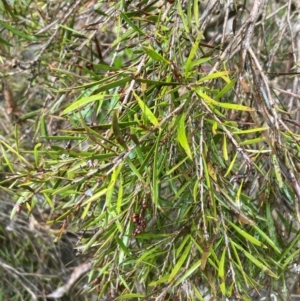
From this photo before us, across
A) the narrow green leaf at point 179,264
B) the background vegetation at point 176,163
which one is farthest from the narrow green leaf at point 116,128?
the narrow green leaf at point 179,264

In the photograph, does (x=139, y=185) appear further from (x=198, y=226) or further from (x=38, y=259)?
(x=38, y=259)

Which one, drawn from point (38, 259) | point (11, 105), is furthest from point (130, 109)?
point (38, 259)

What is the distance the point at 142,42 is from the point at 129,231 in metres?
0.26

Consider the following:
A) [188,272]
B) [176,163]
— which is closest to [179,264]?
[188,272]

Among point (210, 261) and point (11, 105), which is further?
point (11, 105)

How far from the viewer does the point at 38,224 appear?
167 centimetres

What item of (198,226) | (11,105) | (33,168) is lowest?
(11,105)

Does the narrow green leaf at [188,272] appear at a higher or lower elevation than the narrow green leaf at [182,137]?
lower

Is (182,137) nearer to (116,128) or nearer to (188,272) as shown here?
(116,128)

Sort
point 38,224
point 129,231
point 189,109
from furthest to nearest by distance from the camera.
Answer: point 38,224 → point 129,231 → point 189,109

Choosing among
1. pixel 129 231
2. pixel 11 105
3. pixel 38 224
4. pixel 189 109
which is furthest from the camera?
pixel 38 224

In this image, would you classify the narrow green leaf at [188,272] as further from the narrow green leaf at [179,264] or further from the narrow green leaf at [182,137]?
the narrow green leaf at [182,137]

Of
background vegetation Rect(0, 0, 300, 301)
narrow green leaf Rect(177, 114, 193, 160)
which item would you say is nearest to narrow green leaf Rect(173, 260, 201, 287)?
background vegetation Rect(0, 0, 300, 301)

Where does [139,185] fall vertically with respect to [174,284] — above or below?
above
